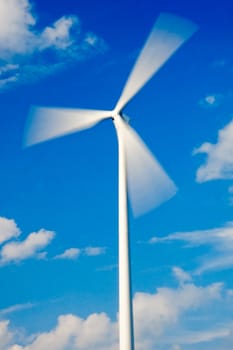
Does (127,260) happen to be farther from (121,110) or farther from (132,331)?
(121,110)

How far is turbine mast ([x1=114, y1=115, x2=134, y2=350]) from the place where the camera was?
2532cm

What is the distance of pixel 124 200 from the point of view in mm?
28141

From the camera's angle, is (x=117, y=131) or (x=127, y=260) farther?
(x=117, y=131)

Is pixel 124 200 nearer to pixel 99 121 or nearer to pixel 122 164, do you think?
pixel 122 164

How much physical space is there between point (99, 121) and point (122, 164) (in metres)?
3.72

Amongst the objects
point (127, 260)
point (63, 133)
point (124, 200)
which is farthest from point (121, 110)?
point (127, 260)

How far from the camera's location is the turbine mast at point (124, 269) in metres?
25.3

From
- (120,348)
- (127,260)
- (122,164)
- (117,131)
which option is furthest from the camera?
(117,131)

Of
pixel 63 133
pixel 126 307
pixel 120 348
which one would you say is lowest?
pixel 120 348

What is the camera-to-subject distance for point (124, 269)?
2656 cm

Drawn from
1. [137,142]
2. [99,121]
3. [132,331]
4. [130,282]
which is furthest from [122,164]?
[132,331]

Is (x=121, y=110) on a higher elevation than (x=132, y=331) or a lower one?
higher

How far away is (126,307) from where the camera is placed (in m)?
25.9

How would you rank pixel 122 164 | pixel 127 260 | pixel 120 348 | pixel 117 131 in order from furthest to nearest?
pixel 117 131
pixel 122 164
pixel 127 260
pixel 120 348
